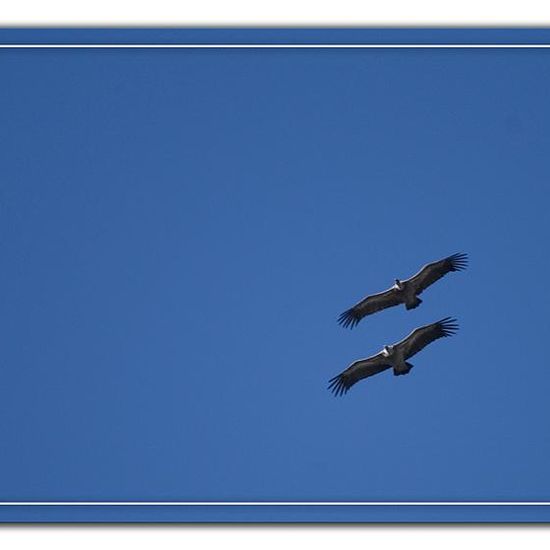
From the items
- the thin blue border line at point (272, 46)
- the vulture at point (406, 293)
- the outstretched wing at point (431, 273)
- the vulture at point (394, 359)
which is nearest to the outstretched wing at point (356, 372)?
the vulture at point (394, 359)

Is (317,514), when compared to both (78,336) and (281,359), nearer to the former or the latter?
(281,359)

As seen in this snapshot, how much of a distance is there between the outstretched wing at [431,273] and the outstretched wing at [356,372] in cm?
23

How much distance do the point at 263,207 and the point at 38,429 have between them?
0.91 m

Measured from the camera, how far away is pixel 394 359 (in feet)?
10.2

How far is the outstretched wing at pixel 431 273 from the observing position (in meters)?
3.11

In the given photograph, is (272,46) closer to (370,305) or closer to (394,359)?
(370,305)

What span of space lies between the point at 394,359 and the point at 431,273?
0.88ft

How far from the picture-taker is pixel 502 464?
3.08 metres

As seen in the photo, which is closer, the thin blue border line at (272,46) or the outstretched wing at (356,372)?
the outstretched wing at (356,372)

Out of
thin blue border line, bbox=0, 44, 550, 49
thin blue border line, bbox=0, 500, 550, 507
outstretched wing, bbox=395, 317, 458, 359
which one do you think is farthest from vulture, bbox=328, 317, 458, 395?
thin blue border line, bbox=0, 44, 550, 49

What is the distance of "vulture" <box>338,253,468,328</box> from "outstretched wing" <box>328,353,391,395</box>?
4.6 inches

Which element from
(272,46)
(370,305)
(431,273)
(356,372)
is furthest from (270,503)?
(272,46)

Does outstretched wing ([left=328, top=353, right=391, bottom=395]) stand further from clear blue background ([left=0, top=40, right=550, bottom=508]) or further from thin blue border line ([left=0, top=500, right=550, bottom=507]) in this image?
thin blue border line ([left=0, top=500, right=550, bottom=507])

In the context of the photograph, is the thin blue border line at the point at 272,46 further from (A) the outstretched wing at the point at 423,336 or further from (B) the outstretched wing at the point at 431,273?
(A) the outstretched wing at the point at 423,336
